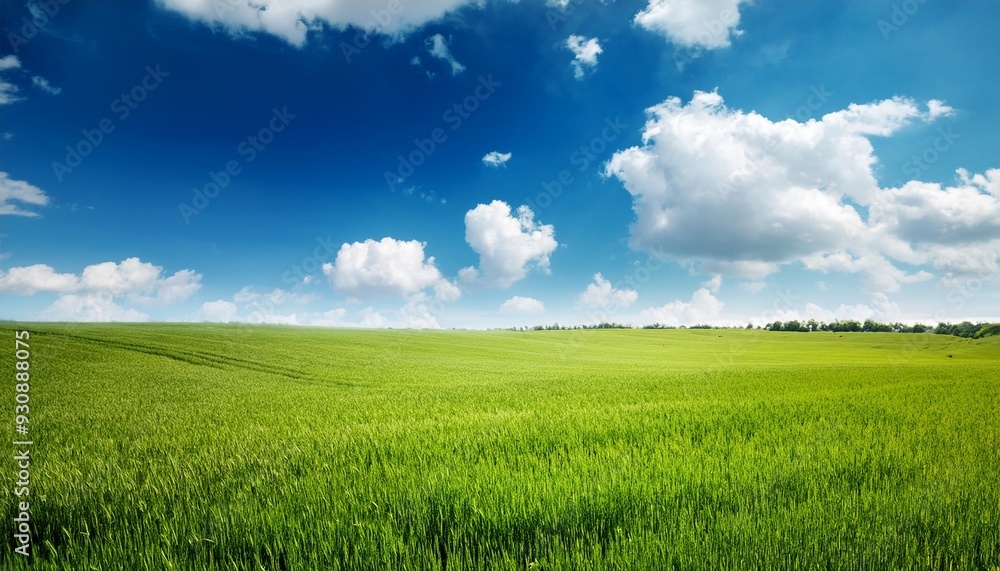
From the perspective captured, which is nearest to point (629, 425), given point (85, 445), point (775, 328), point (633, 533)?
point (633, 533)

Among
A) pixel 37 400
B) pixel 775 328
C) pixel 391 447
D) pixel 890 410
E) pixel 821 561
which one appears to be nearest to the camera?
pixel 821 561

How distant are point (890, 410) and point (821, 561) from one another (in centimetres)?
990

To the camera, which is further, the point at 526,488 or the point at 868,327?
the point at 868,327

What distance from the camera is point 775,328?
141 m

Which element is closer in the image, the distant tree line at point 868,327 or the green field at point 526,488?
the green field at point 526,488

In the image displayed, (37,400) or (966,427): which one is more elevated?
(966,427)

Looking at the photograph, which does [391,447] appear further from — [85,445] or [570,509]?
[85,445]

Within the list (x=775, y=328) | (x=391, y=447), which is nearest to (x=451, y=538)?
(x=391, y=447)

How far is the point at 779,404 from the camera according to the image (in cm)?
1094

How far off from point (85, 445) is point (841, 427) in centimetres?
1458

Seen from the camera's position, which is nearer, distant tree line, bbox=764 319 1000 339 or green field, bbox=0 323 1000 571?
green field, bbox=0 323 1000 571

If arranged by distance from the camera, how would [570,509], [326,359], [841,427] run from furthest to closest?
1. [326,359]
2. [841,427]
3. [570,509]

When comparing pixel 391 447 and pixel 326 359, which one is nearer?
pixel 391 447

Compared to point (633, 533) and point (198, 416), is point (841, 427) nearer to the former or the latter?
point (633, 533)
